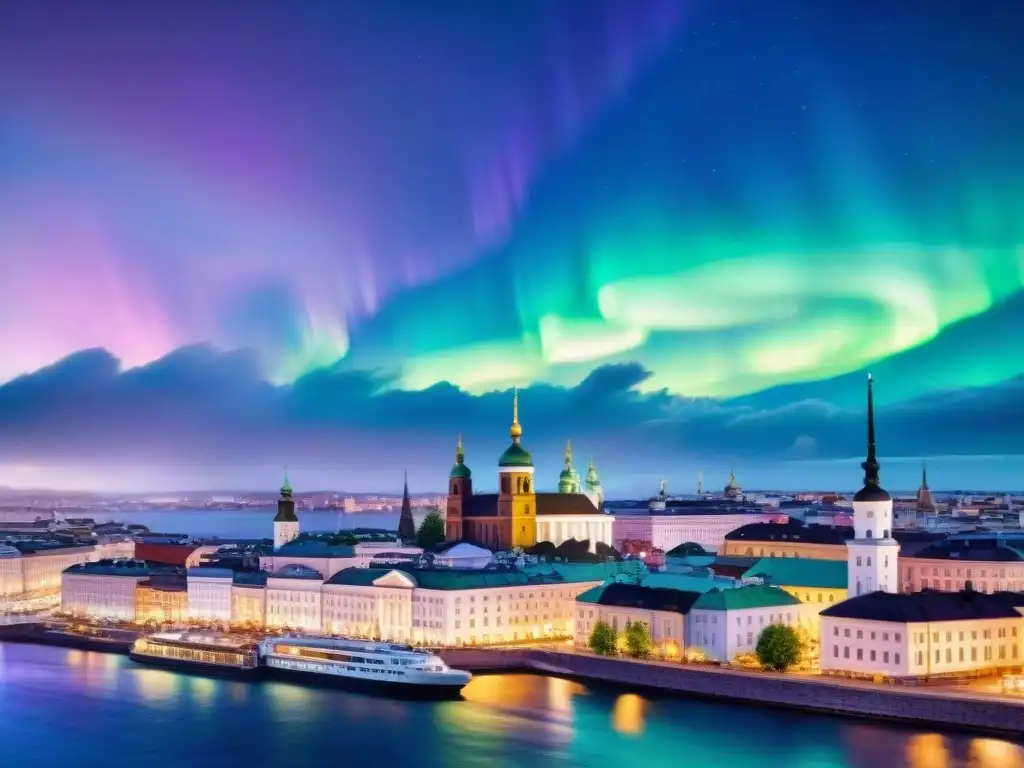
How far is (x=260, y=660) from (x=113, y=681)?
498 cm

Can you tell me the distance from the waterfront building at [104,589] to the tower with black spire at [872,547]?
110 ft

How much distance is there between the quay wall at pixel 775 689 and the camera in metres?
33.5

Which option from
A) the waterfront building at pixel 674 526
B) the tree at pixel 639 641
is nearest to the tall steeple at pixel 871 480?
the tree at pixel 639 641

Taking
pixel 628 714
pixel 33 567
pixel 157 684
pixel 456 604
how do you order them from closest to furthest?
pixel 628 714
pixel 157 684
pixel 456 604
pixel 33 567

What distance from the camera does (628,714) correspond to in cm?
3666

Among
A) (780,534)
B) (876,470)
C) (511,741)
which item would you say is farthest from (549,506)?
(511,741)

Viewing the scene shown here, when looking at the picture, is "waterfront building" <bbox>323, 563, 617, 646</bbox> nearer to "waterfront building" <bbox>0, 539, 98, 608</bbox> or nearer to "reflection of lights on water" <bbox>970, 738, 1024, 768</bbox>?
"reflection of lights on water" <bbox>970, 738, 1024, 768</bbox>

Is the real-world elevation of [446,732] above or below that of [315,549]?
below

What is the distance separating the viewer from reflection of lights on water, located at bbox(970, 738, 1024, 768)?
29844 millimetres

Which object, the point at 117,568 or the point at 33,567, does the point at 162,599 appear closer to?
the point at 117,568

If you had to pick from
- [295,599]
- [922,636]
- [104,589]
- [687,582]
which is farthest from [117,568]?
[922,636]

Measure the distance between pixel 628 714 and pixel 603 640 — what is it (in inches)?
314

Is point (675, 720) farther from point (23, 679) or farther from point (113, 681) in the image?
point (23, 679)

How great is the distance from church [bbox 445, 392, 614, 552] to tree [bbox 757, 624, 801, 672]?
25.5 metres
